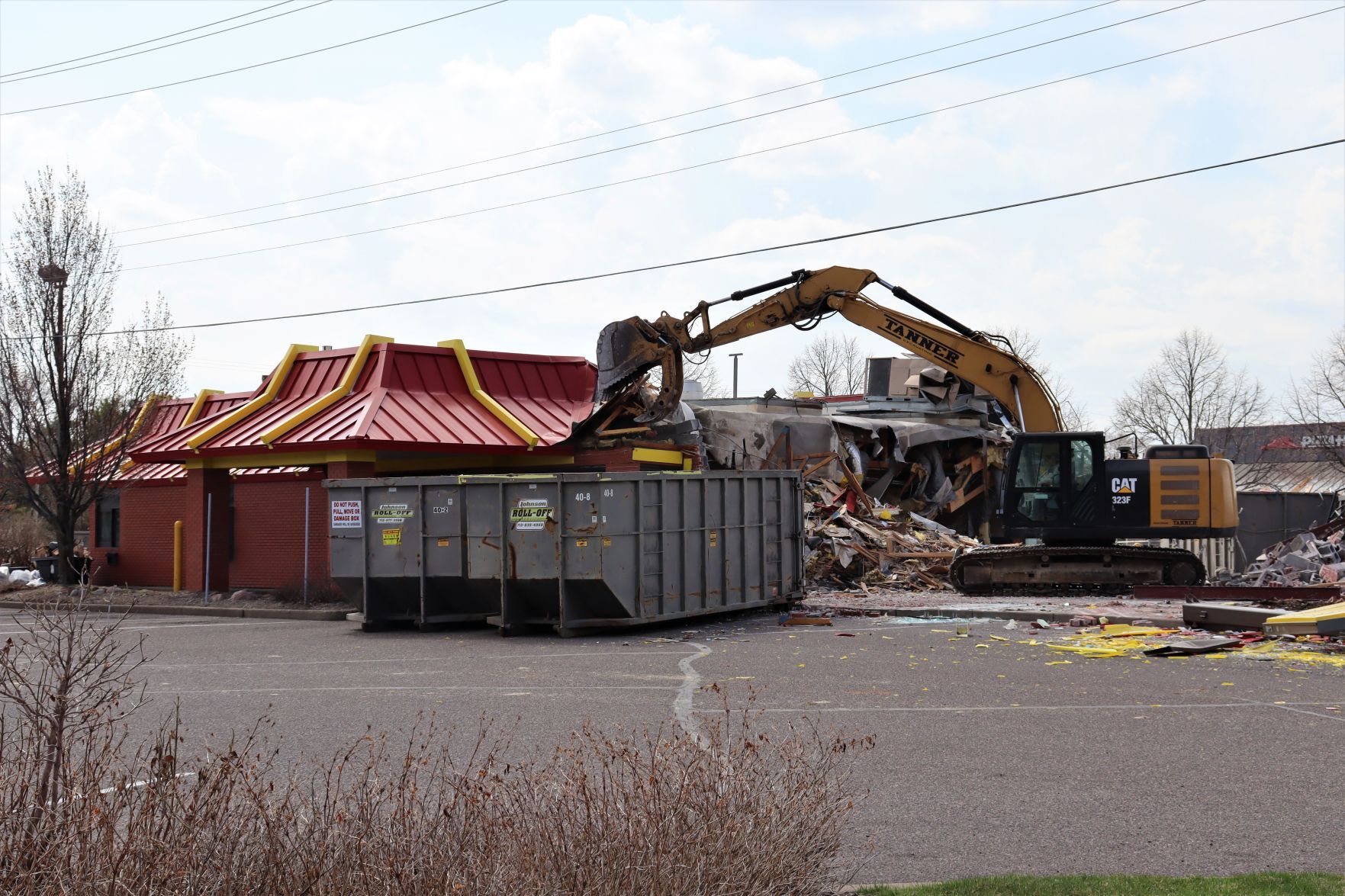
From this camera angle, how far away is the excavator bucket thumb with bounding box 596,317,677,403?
24016 millimetres

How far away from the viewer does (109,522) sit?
31.6 meters

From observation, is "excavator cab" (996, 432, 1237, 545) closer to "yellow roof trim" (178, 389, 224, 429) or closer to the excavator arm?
the excavator arm

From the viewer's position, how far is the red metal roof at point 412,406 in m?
24.4


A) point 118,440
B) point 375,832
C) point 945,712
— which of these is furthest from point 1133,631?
point 118,440

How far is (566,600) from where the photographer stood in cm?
1691

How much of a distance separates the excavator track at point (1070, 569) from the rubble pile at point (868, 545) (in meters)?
1.58

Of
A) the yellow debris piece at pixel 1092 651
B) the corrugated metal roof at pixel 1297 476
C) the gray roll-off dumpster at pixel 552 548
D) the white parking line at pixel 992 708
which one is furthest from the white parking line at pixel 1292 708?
the corrugated metal roof at pixel 1297 476

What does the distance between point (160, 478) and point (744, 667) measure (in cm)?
2080

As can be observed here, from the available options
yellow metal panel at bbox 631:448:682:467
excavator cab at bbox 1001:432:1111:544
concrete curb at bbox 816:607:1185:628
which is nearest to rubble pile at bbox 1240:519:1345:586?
excavator cab at bbox 1001:432:1111:544

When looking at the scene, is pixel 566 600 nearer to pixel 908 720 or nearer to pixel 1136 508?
pixel 908 720

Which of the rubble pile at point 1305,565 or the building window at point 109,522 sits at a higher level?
the building window at point 109,522

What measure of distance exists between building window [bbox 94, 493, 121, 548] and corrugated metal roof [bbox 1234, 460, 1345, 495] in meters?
42.5

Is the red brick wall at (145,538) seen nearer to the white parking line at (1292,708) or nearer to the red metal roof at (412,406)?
the red metal roof at (412,406)

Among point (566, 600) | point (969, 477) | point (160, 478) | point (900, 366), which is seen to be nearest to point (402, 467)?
point (160, 478)
